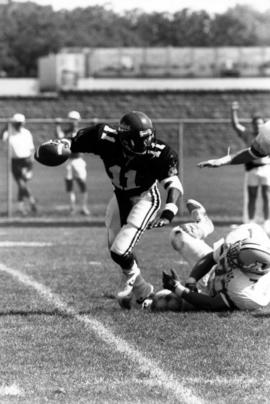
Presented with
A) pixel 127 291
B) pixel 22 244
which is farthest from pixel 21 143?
pixel 127 291

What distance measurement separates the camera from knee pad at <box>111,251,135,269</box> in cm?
770

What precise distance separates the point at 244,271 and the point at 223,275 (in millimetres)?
216

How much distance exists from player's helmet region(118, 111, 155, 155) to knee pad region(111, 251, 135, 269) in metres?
0.86

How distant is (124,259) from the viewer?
774 centimetres

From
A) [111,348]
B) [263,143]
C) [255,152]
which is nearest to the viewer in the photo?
[111,348]

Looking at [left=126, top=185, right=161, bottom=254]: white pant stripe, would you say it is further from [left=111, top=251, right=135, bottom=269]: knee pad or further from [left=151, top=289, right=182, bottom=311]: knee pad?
[left=151, top=289, right=182, bottom=311]: knee pad

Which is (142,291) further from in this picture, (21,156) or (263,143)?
(21,156)

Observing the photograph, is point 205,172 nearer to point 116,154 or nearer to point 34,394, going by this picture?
point 116,154

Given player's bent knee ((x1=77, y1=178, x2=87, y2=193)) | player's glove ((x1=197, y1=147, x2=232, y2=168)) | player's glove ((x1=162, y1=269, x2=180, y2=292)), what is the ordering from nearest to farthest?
player's glove ((x1=197, y1=147, x2=232, y2=168)) → player's glove ((x1=162, y1=269, x2=180, y2=292)) → player's bent knee ((x1=77, y1=178, x2=87, y2=193))

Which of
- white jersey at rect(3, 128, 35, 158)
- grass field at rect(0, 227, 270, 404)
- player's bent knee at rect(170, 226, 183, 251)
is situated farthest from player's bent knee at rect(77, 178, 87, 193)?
player's bent knee at rect(170, 226, 183, 251)

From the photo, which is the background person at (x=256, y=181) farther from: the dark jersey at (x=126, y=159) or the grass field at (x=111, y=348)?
the dark jersey at (x=126, y=159)

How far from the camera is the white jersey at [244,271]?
7496 mm

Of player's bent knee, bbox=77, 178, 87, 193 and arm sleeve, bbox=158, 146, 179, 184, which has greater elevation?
arm sleeve, bbox=158, 146, 179, 184

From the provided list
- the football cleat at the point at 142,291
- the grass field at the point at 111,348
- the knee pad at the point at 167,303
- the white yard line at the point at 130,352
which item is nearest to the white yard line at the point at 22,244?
the grass field at the point at 111,348
